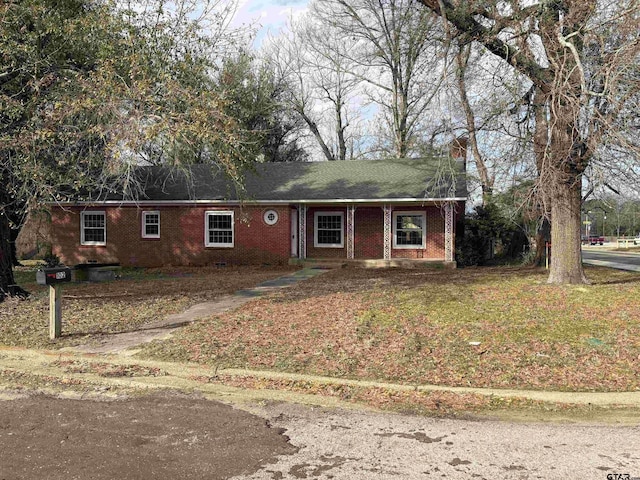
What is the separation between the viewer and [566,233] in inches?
497

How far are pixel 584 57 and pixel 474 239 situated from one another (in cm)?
1230

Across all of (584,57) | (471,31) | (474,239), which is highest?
(471,31)

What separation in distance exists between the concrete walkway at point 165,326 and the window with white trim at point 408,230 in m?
8.70

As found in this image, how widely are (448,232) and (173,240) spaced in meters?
11.8

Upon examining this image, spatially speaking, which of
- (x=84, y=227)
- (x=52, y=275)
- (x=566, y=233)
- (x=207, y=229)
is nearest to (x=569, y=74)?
(x=566, y=233)

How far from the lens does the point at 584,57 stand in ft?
34.9

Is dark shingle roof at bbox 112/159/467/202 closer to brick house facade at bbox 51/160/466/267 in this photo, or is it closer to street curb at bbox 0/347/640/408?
brick house facade at bbox 51/160/466/267

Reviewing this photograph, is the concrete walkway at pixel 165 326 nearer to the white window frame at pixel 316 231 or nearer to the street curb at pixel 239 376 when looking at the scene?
the street curb at pixel 239 376

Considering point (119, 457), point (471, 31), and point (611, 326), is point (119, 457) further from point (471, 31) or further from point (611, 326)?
point (471, 31)

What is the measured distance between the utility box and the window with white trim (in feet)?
49.2

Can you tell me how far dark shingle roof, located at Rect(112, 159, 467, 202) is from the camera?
2059cm

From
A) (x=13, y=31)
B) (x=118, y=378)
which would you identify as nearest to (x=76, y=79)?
(x=13, y=31)

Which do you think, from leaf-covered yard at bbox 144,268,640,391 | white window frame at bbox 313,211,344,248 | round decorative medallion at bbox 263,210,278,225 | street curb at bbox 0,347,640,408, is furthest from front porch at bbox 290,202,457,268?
street curb at bbox 0,347,640,408

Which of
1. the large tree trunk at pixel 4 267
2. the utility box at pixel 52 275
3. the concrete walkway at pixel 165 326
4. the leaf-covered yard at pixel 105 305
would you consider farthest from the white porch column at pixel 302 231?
the utility box at pixel 52 275
